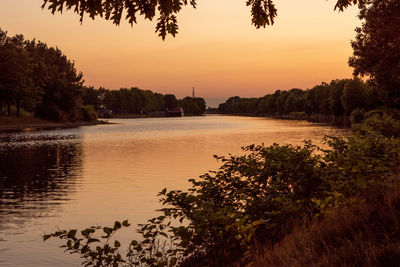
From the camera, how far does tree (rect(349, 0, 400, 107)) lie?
33.5m

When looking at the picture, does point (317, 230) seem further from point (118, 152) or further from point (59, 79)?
point (59, 79)

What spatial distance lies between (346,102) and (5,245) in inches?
4047

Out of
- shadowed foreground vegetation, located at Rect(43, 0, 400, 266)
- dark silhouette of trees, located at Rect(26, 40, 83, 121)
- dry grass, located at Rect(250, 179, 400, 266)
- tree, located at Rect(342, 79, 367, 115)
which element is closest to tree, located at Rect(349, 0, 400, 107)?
shadowed foreground vegetation, located at Rect(43, 0, 400, 266)

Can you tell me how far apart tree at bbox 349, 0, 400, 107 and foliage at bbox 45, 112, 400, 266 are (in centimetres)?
2371

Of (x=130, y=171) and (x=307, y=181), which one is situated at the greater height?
(x=307, y=181)

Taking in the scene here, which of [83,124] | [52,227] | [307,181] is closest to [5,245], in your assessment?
[52,227]

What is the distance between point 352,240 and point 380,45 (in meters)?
32.0

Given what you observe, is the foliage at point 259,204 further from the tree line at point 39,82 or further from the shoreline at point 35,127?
the tree line at point 39,82

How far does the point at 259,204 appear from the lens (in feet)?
32.1

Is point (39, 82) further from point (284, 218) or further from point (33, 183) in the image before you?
point (284, 218)

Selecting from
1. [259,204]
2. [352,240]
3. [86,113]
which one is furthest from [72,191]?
[86,113]

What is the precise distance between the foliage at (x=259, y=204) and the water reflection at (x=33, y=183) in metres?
5.71

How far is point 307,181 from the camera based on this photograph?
1086cm

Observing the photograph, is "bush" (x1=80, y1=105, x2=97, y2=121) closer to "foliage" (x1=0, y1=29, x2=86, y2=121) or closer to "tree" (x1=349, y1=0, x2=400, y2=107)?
"foliage" (x1=0, y1=29, x2=86, y2=121)
